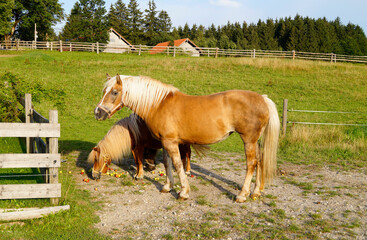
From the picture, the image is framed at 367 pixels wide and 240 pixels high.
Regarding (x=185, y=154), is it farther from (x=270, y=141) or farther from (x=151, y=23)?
(x=151, y=23)

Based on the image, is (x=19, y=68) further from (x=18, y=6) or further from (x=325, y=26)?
(x=325, y=26)

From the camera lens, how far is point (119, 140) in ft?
22.6

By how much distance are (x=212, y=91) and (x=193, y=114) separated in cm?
1379

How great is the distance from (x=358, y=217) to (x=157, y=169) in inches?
175

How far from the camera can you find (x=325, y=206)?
5.38 meters

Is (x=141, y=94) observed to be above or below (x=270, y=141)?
above

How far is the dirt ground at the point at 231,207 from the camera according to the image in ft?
14.4

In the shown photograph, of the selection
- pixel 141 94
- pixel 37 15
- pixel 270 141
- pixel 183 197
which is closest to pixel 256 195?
pixel 270 141

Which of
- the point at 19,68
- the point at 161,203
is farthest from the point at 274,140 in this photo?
the point at 19,68

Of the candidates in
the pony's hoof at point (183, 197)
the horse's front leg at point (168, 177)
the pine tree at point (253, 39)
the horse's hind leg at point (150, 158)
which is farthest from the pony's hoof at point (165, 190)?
the pine tree at point (253, 39)

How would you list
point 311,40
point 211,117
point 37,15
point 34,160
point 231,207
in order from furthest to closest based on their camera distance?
point 311,40 → point 37,15 → point 211,117 → point 231,207 → point 34,160

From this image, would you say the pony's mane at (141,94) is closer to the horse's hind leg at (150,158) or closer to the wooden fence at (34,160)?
the wooden fence at (34,160)

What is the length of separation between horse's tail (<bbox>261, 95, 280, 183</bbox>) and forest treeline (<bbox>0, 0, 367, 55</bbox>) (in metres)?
44.9

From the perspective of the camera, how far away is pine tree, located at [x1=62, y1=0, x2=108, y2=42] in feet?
156
